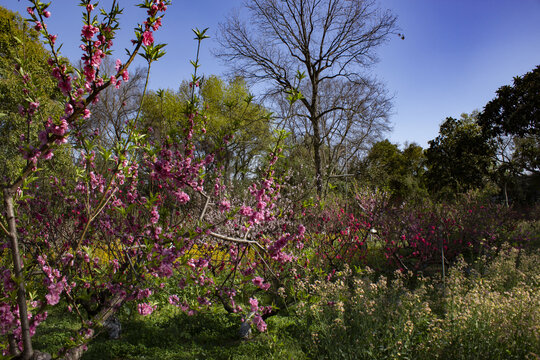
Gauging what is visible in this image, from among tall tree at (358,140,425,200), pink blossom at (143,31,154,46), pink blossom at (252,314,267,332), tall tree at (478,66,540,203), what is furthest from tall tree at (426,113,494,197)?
pink blossom at (143,31,154,46)

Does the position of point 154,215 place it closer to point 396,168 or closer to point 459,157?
point 459,157

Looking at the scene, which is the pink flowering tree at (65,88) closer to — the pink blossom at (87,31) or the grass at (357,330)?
the pink blossom at (87,31)

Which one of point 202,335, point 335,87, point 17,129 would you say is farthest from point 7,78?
point 335,87

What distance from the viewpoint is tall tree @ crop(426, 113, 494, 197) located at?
48.1 ft

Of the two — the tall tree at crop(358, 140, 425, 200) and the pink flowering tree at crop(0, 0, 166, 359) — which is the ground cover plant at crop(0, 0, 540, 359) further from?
the tall tree at crop(358, 140, 425, 200)

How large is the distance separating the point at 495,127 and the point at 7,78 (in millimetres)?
19225

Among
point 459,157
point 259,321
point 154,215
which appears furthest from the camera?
point 459,157

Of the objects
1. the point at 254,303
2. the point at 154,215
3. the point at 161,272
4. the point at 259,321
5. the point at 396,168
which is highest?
the point at 396,168

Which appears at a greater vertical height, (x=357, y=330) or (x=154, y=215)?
(x=154, y=215)

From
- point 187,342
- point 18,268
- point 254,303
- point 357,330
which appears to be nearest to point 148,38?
point 18,268

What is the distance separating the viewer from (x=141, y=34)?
5.64 ft

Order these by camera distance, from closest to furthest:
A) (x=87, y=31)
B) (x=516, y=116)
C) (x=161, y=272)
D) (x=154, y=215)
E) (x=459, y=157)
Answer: (x=87, y=31)
(x=161, y=272)
(x=154, y=215)
(x=516, y=116)
(x=459, y=157)

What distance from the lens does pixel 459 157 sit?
1514 centimetres

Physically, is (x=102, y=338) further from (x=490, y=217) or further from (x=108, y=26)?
(x=490, y=217)
